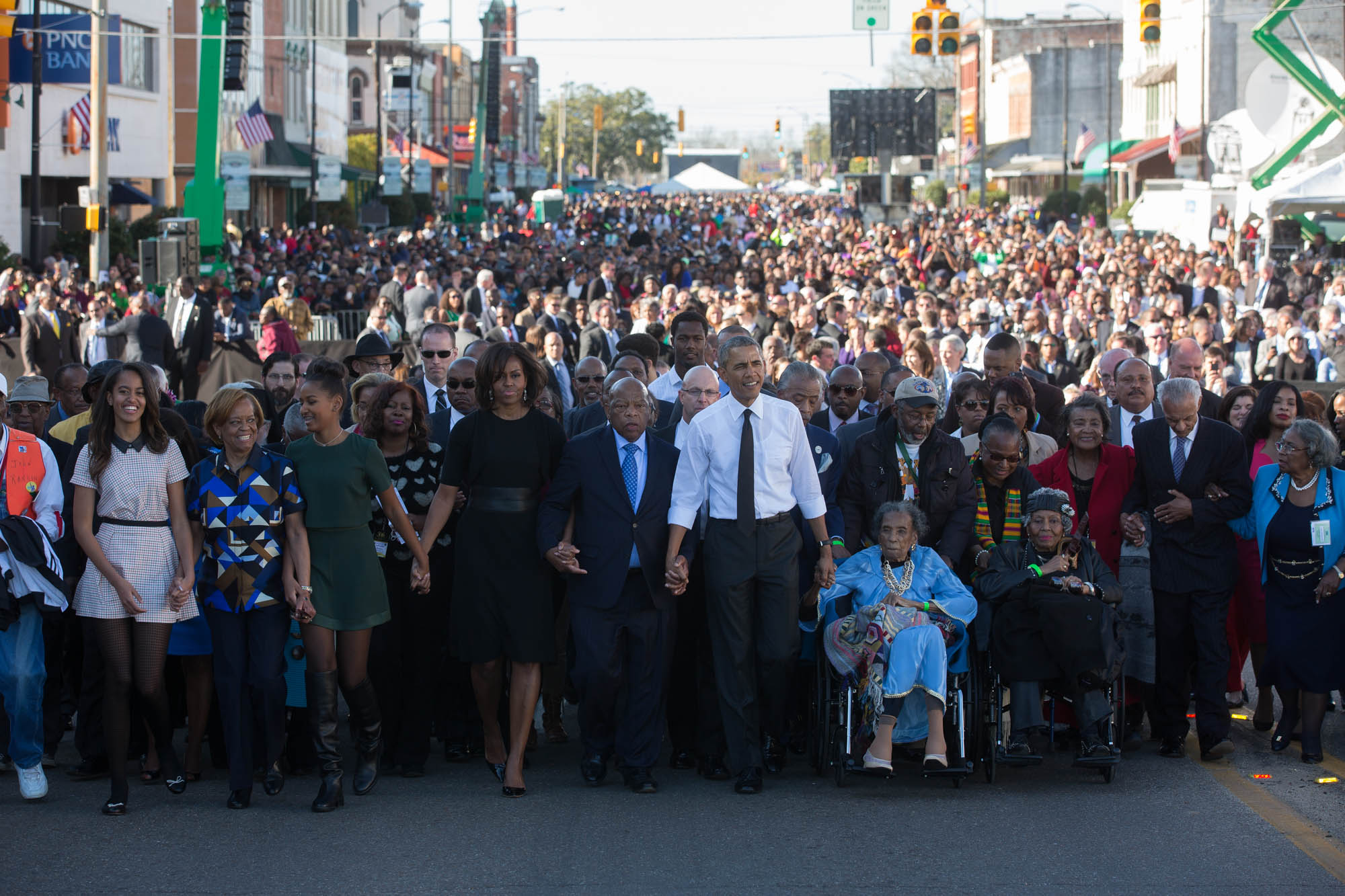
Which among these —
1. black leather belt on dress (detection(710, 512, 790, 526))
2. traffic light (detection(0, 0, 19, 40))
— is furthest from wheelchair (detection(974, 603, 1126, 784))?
traffic light (detection(0, 0, 19, 40))

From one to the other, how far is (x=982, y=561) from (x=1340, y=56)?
56268mm

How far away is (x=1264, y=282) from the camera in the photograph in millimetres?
22672

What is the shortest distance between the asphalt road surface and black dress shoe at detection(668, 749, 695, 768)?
11 centimetres

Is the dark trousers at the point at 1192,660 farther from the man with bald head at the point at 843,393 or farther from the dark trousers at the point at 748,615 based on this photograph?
the man with bald head at the point at 843,393

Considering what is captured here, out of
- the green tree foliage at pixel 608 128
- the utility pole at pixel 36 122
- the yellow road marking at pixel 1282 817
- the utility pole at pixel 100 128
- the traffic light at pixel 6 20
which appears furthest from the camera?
the green tree foliage at pixel 608 128

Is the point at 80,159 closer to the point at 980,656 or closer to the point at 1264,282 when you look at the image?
the point at 1264,282

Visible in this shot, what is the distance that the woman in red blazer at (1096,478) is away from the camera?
8180 millimetres

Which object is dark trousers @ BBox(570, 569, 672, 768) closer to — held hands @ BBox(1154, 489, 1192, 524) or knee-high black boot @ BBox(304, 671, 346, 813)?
knee-high black boot @ BBox(304, 671, 346, 813)

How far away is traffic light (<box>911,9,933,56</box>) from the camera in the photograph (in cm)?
2150

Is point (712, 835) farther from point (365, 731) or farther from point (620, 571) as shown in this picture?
point (365, 731)

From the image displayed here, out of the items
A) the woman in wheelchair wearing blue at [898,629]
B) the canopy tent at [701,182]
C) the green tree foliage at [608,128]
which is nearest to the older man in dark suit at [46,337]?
the woman in wheelchair wearing blue at [898,629]

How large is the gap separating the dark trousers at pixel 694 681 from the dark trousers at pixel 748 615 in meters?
0.15

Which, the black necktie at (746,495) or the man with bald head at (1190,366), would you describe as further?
the man with bald head at (1190,366)

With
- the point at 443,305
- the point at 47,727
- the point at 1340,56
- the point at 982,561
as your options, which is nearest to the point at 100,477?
the point at 47,727
